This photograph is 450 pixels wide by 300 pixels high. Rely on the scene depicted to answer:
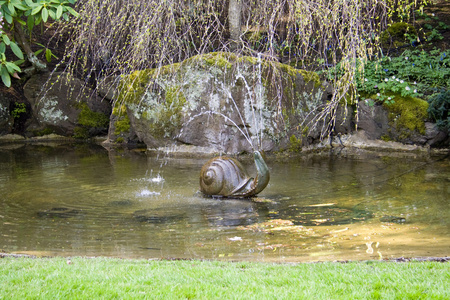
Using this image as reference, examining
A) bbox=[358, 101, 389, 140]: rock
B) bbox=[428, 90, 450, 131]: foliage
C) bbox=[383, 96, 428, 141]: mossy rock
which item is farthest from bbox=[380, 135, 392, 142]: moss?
bbox=[428, 90, 450, 131]: foliage

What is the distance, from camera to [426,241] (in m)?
5.47

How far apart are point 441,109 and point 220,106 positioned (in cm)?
571

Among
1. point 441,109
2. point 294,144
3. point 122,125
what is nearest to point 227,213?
point 294,144

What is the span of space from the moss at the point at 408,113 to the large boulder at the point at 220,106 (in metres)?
2.37

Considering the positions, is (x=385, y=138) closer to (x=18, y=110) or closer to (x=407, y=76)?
(x=407, y=76)

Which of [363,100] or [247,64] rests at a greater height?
[247,64]

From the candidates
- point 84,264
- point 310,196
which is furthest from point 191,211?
point 84,264

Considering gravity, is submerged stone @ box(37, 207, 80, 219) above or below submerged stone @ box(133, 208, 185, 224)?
above

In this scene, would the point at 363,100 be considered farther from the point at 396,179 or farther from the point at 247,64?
the point at 396,179

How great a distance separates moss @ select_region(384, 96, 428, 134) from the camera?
43.7ft

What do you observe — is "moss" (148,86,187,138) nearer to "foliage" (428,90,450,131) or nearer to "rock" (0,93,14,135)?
"rock" (0,93,14,135)

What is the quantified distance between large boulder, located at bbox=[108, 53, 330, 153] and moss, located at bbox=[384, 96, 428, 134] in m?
2.37

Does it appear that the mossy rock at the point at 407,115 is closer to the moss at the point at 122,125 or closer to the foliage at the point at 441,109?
the foliage at the point at 441,109

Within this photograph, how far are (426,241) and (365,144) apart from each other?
29.5 ft
